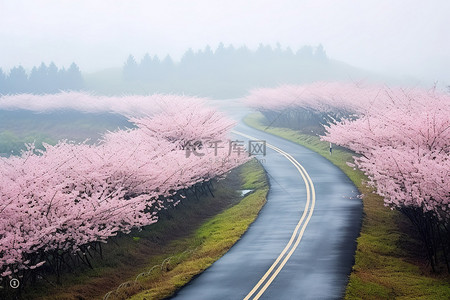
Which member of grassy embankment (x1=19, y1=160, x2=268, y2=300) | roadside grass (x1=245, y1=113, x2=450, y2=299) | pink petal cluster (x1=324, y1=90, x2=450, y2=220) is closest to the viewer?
roadside grass (x1=245, y1=113, x2=450, y2=299)

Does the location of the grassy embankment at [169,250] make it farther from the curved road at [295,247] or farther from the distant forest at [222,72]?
the distant forest at [222,72]

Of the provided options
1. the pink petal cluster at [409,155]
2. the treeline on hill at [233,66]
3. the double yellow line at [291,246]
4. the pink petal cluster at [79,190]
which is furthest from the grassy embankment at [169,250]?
the treeline on hill at [233,66]

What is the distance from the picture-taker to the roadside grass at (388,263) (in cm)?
1973

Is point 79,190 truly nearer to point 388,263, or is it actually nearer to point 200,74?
point 388,263

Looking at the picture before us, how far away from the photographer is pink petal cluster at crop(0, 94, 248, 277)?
20.0 meters

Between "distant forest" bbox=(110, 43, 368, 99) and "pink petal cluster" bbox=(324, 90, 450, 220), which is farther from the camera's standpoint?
"distant forest" bbox=(110, 43, 368, 99)

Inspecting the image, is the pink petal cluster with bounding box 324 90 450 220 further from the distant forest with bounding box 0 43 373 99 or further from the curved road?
the distant forest with bounding box 0 43 373 99

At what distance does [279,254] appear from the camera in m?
23.6

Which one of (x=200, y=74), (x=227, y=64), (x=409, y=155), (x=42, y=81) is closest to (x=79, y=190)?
(x=409, y=155)

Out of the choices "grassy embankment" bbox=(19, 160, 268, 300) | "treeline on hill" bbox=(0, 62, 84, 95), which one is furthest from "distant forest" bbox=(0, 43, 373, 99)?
"grassy embankment" bbox=(19, 160, 268, 300)

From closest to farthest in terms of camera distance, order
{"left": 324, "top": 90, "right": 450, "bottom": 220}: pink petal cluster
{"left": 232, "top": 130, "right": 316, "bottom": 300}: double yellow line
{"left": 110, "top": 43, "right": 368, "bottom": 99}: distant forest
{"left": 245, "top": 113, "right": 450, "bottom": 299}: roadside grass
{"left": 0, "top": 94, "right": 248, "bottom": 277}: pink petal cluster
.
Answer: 1. {"left": 232, "top": 130, "right": 316, "bottom": 300}: double yellow line
2. {"left": 245, "top": 113, "right": 450, "bottom": 299}: roadside grass
3. {"left": 0, "top": 94, "right": 248, "bottom": 277}: pink petal cluster
4. {"left": 324, "top": 90, "right": 450, "bottom": 220}: pink petal cluster
5. {"left": 110, "top": 43, "right": 368, "bottom": 99}: distant forest

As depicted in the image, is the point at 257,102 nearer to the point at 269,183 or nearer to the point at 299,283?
the point at 269,183

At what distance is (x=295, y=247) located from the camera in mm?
24641

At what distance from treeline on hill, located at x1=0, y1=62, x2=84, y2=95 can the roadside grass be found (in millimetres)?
102760
